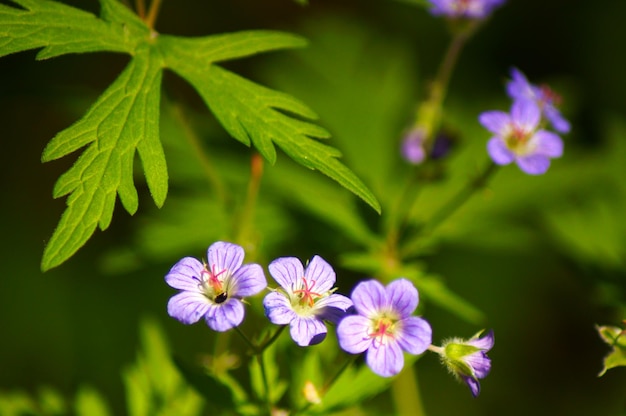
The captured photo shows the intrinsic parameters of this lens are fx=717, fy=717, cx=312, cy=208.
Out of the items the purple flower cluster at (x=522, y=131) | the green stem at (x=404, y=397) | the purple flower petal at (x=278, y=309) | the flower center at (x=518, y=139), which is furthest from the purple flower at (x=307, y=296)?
the green stem at (x=404, y=397)

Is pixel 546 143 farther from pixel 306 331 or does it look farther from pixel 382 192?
pixel 306 331

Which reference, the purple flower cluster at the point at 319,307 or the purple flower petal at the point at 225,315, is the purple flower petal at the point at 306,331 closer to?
the purple flower cluster at the point at 319,307

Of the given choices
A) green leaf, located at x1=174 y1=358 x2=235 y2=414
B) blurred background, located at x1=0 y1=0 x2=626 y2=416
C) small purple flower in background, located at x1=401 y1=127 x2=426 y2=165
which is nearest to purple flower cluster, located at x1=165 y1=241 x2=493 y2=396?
green leaf, located at x1=174 y1=358 x2=235 y2=414

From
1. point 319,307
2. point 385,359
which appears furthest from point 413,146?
point 385,359

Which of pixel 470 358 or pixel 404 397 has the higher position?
pixel 404 397

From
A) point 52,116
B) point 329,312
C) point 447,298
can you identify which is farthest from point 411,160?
point 52,116
